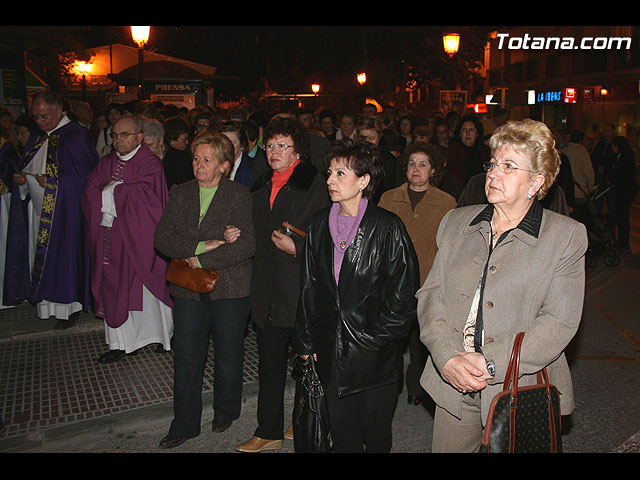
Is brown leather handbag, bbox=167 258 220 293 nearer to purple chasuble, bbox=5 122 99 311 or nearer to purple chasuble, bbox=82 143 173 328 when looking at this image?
purple chasuble, bbox=82 143 173 328

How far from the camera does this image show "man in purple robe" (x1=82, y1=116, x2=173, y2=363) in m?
5.98

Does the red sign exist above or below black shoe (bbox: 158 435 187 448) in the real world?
above

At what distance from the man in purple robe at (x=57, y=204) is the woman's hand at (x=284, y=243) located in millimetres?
3721

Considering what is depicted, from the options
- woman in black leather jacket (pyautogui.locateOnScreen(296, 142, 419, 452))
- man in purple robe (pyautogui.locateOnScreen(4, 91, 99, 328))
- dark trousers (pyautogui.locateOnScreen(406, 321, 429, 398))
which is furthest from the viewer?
man in purple robe (pyautogui.locateOnScreen(4, 91, 99, 328))

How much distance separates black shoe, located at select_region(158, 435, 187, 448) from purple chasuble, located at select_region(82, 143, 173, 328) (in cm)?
176

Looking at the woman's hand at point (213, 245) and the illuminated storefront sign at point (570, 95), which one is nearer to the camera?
the woman's hand at point (213, 245)

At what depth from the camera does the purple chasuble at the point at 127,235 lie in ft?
19.7

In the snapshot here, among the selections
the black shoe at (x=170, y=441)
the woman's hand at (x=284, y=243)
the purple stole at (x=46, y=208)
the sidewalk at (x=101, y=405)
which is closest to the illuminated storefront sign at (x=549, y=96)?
the sidewalk at (x=101, y=405)

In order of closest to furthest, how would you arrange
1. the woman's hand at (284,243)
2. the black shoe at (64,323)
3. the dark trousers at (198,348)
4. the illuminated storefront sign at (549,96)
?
the woman's hand at (284,243) → the dark trousers at (198,348) → the black shoe at (64,323) → the illuminated storefront sign at (549,96)

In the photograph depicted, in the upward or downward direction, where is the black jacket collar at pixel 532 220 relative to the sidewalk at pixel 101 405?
upward

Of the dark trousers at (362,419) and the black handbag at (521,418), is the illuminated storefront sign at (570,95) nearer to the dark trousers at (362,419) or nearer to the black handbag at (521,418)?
the dark trousers at (362,419)

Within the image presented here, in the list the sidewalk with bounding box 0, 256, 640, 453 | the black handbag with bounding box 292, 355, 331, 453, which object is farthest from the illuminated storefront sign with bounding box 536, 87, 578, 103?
the black handbag with bounding box 292, 355, 331, 453

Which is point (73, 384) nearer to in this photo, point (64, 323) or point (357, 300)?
point (64, 323)
